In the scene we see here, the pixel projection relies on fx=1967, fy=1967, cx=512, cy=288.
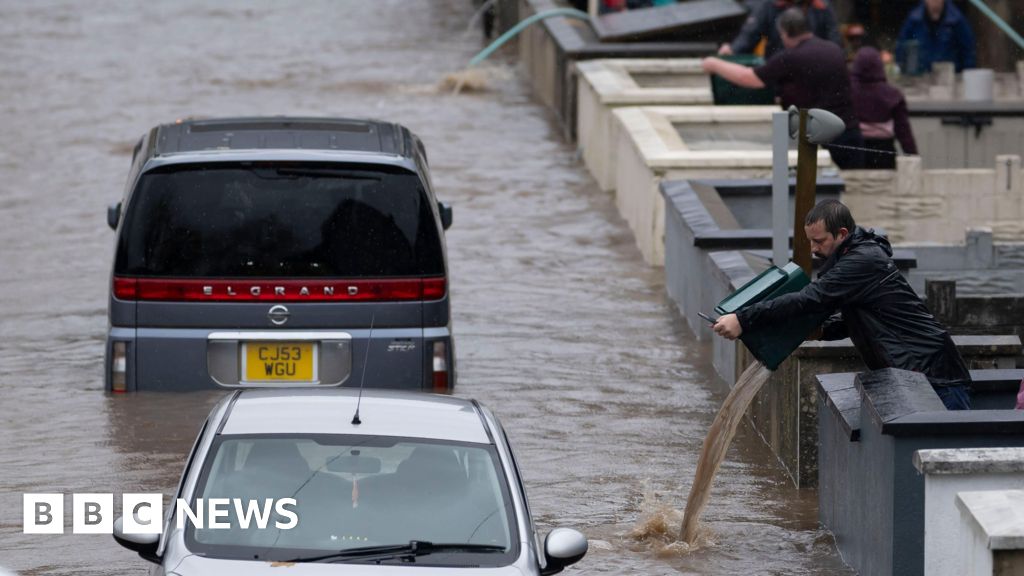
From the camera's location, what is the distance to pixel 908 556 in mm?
7398

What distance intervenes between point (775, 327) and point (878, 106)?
10.2 m

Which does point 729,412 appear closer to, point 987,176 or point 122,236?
point 122,236

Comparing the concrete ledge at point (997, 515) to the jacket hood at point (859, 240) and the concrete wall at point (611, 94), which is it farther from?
the concrete wall at point (611, 94)

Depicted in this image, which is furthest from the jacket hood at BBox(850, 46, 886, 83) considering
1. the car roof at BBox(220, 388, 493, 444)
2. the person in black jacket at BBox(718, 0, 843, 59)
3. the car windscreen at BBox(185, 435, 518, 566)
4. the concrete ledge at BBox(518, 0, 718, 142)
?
the car windscreen at BBox(185, 435, 518, 566)

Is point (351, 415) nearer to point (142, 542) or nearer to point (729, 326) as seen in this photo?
point (142, 542)

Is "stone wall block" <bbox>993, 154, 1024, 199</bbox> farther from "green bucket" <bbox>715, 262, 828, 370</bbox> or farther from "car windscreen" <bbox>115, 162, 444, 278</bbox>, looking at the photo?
"green bucket" <bbox>715, 262, 828, 370</bbox>

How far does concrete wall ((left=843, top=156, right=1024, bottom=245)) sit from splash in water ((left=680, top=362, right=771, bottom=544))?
8.08 m

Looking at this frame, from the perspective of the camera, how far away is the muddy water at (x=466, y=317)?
941 centimetres

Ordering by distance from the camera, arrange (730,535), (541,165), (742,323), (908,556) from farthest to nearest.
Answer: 1. (541,165)
2. (730,535)
3. (742,323)
4. (908,556)

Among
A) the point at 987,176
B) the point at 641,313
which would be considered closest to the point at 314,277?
the point at 641,313

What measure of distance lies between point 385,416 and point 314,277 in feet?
11.6

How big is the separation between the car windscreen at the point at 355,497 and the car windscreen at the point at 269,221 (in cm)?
365

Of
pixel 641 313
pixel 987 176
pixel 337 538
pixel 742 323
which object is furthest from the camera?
pixel 987 176

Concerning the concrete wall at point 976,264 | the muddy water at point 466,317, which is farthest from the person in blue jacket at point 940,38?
the concrete wall at point 976,264
